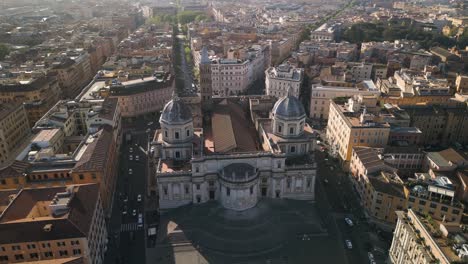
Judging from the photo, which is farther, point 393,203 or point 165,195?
point 165,195

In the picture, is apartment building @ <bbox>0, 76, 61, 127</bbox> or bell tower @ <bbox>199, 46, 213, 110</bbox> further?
apartment building @ <bbox>0, 76, 61, 127</bbox>

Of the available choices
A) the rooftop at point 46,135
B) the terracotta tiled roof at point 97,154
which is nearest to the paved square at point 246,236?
the terracotta tiled roof at point 97,154

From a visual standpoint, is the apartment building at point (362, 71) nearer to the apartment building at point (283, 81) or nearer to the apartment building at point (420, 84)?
the apartment building at point (420, 84)

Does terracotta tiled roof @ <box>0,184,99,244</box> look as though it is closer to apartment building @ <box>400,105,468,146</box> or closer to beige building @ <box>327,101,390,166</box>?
beige building @ <box>327,101,390,166</box>

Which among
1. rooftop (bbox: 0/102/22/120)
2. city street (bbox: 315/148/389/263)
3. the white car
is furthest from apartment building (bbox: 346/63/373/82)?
rooftop (bbox: 0/102/22/120)

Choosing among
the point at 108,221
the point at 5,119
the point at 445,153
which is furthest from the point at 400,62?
the point at 5,119

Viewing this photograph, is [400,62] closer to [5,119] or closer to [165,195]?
[165,195]
